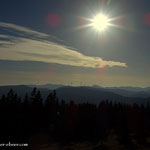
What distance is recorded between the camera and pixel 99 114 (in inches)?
2263

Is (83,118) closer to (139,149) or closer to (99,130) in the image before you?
(99,130)

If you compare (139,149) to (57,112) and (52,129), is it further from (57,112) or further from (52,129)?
(57,112)

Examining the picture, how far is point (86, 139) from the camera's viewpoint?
149 feet

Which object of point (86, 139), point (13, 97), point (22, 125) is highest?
point (13, 97)

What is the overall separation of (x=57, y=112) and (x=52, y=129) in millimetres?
9666

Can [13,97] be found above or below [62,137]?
above

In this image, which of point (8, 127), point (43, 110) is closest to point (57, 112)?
point (43, 110)

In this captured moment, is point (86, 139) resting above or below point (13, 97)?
below

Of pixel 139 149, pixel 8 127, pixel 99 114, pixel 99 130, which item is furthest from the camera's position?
pixel 99 114

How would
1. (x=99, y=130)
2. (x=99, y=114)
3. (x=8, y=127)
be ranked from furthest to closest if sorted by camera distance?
(x=99, y=114)
(x=99, y=130)
(x=8, y=127)

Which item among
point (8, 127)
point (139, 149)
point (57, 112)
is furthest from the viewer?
point (57, 112)

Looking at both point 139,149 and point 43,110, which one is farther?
point 43,110

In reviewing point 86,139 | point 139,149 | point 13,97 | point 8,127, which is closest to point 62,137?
point 86,139

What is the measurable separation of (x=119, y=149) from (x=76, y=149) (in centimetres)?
855
